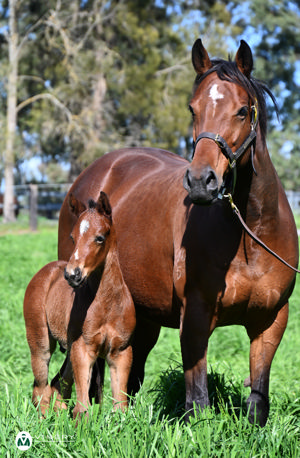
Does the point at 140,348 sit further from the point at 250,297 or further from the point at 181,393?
the point at 250,297

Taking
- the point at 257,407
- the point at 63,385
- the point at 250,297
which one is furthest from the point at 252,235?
the point at 63,385

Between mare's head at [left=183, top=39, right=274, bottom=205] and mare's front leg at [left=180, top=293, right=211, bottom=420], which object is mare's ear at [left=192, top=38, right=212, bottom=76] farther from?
mare's front leg at [left=180, top=293, right=211, bottom=420]

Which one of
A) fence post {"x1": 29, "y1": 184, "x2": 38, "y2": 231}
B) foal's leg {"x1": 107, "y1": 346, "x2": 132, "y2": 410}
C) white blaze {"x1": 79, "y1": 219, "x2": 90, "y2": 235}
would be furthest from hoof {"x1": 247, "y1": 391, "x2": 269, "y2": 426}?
fence post {"x1": 29, "y1": 184, "x2": 38, "y2": 231}

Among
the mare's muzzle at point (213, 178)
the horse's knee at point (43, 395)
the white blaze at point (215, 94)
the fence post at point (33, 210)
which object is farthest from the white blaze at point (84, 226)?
the fence post at point (33, 210)

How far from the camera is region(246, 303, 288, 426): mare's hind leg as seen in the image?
3.13 meters

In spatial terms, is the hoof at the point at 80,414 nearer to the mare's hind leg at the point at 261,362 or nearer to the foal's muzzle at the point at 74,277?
the foal's muzzle at the point at 74,277

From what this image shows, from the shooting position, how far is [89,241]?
9.49 feet

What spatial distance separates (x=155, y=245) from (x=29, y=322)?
0.91m

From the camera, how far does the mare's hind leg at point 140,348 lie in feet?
13.8

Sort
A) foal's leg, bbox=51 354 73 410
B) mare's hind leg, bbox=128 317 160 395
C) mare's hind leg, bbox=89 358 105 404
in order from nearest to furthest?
1. foal's leg, bbox=51 354 73 410
2. mare's hind leg, bbox=89 358 105 404
3. mare's hind leg, bbox=128 317 160 395

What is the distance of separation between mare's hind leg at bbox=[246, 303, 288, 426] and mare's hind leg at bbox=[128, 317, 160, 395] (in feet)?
3.78

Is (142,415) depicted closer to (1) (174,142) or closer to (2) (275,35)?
(1) (174,142)

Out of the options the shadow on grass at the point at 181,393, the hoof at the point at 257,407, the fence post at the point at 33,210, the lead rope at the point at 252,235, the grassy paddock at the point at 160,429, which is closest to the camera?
the grassy paddock at the point at 160,429

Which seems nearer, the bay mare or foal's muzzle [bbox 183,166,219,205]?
foal's muzzle [bbox 183,166,219,205]
